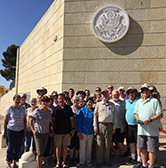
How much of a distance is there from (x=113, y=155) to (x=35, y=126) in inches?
94.1

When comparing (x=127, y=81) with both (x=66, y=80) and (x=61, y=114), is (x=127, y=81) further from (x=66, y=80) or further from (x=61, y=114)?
(x=61, y=114)

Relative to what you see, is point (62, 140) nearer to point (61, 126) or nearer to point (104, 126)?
point (61, 126)

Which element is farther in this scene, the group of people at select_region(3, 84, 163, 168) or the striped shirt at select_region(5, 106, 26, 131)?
the striped shirt at select_region(5, 106, 26, 131)

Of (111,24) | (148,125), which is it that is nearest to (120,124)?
(148,125)

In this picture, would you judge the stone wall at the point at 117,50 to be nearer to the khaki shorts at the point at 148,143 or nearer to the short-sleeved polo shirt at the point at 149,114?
the short-sleeved polo shirt at the point at 149,114

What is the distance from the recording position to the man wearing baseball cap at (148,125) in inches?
142

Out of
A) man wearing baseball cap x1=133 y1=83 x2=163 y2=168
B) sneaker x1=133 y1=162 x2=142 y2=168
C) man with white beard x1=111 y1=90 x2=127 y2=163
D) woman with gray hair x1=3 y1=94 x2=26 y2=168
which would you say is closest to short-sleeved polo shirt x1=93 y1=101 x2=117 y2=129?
man with white beard x1=111 y1=90 x2=127 y2=163

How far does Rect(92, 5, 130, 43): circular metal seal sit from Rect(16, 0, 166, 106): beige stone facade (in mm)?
212

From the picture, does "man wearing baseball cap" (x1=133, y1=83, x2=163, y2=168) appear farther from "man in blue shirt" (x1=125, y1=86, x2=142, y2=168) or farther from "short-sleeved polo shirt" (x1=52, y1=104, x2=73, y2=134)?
"short-sleeved polo shirt" (x1=52, y1=104, x2=73, y2=134)

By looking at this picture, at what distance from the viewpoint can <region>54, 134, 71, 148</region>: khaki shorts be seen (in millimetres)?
4055

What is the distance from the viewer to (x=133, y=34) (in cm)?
696

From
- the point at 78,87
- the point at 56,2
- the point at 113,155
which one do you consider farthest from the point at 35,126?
the point at 56,2

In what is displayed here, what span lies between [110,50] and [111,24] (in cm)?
103

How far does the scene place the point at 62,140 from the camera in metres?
4.12
